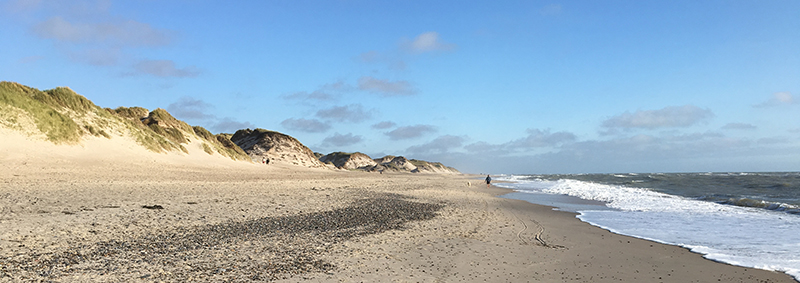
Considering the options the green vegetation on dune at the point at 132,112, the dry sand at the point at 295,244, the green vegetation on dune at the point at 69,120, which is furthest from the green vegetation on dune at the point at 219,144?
the dry sand at the point at 295,244

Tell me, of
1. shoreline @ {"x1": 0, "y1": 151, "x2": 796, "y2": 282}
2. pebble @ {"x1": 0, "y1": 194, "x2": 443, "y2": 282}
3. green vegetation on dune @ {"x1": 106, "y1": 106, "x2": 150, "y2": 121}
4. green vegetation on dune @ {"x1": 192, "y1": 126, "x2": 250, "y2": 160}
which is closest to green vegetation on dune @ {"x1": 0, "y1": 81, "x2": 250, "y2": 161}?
green vegetation on dune @ {"x1": 106, "y1": 106, "x2": 150, "y2": 121}

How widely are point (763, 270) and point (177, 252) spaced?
12.1 meters

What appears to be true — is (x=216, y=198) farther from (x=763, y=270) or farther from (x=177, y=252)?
(x=763, y=270)

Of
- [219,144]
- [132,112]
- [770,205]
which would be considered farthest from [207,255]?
[219,144]

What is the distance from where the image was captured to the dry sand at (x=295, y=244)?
6.96 m

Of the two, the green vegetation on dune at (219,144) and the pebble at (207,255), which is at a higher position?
the green vegetation on dune at (219,144)

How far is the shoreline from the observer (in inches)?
274

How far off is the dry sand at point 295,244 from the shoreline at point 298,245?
0.03 metres

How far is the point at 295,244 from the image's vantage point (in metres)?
9.18

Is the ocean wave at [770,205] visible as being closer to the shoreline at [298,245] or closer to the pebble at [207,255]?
the shoreline at [298,245]

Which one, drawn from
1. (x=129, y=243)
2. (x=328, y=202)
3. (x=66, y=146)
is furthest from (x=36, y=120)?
(x=129, y=243)

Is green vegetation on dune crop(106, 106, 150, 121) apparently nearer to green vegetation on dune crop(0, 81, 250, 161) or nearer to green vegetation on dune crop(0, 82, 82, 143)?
green vegetation on dune crop(0, 81, 250, 161)

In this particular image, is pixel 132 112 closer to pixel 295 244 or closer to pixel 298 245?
pixel 295 244

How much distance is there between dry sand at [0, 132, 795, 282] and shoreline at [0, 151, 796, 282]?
0.10 ft
